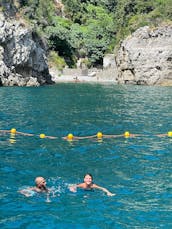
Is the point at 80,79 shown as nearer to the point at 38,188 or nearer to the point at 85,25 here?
the point at 85,25

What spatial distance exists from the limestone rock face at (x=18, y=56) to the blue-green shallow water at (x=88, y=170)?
106ft

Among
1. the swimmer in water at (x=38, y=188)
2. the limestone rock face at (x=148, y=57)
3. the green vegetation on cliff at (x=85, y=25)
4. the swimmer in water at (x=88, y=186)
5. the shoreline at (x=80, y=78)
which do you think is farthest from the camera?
the green vegetation on cliff at (x=85, y=25)

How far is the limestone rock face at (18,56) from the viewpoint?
63969 mm

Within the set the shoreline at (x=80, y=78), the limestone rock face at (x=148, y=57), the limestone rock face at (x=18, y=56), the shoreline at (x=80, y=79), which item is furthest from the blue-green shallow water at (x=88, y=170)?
the shoreline at (x=80, y=78)

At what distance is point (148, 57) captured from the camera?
258ft

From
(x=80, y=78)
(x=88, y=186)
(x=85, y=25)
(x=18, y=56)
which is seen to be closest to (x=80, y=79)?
(x=80, y=78)

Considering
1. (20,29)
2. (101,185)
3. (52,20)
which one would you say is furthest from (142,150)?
(52,20)

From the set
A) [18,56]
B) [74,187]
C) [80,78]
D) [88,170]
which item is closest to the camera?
[74,187]

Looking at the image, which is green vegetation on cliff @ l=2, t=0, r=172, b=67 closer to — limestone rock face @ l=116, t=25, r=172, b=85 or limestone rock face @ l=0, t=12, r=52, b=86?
limestone rock face @ l=116, t=25, r=172, b=85

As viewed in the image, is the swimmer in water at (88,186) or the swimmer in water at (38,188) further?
the swimmer in water at (88,186)

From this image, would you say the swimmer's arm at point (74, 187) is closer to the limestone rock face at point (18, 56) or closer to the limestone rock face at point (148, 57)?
the limestone rock face at point (18, 56)

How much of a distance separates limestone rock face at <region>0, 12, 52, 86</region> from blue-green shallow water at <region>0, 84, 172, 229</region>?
32.2 meters

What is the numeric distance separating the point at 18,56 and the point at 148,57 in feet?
83.1

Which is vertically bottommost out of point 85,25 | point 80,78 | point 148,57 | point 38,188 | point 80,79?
point 38,188
